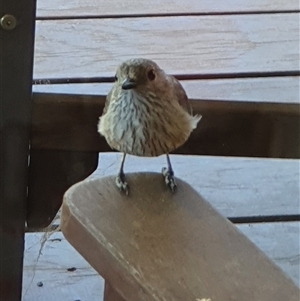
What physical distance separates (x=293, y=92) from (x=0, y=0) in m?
0.43

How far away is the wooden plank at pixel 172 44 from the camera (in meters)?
1.06

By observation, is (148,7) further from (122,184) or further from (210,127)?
(122,184)

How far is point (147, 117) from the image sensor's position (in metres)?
0.97

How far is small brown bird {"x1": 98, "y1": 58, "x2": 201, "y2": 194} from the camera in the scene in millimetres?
955

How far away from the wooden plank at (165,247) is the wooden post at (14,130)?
29cm

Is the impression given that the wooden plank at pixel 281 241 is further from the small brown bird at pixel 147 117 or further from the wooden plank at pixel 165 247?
the wooden plank at pixel 165 247

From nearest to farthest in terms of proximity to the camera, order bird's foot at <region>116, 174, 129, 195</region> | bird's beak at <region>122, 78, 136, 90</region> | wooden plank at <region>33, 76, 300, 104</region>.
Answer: bird's foot at <region>116, 174, 129, 195</region> → bird's beak at <region>122, 78, 136, 90</region> → wooden plank at <region>33, 76, 300, 104</region>

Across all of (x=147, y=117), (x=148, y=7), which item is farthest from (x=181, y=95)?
(x=148, y=7)

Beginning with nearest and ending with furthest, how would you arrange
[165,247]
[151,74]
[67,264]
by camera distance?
[165,247]
[151,74]
[67,264]

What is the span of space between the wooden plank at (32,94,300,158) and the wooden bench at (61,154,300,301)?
23 centimetres

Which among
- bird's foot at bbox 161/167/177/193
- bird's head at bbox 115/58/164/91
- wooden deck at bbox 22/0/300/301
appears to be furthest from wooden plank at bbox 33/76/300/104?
bird's foot at bbox 161/167/177/193

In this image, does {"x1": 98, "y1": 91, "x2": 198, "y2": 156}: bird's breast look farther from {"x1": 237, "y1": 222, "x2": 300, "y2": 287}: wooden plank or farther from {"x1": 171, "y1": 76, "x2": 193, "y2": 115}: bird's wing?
{"x1": 237, "y1": 222, "x2": 300, "y2": 287}: wooden plank

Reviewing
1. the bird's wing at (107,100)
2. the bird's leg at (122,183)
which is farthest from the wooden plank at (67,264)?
the bird's leg at (122,183)

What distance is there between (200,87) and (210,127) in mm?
59
